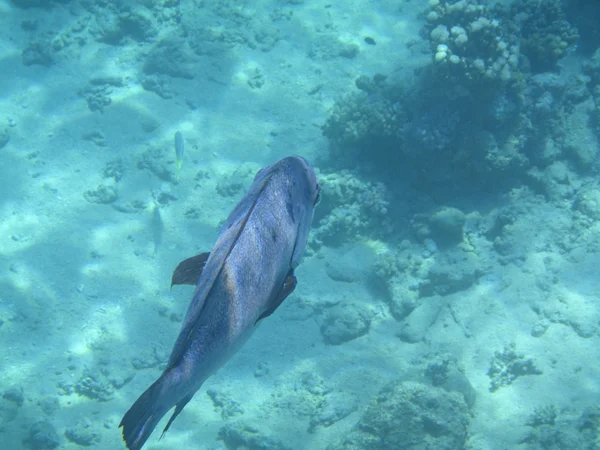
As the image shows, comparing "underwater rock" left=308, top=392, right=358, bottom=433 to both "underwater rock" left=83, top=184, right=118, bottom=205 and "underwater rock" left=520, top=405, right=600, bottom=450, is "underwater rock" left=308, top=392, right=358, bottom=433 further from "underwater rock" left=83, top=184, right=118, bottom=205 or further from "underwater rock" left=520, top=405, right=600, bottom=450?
"underwater rock" left=83, top=184, right=118, bottom=205

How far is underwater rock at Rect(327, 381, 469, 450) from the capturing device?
4609 millimetres

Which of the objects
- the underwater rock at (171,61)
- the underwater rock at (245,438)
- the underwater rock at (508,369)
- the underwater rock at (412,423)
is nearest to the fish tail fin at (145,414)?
the underwater rock at (412,423)

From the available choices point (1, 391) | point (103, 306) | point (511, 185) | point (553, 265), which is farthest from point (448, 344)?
point (1, 391)

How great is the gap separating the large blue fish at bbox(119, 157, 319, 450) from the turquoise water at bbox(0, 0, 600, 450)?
4.36m

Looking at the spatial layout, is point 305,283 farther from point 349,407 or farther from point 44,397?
point 44,397

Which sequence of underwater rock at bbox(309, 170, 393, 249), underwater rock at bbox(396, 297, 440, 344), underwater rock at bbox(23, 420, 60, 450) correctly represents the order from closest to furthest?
underwater rock at bbox(23, 420, 60, 450) → underwater rock at bbox(396, 297, 440, 344) → underwater rock at bbox(309, 170, 393, 249)

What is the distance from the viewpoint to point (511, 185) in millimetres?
8078

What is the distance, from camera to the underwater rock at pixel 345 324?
6.65m

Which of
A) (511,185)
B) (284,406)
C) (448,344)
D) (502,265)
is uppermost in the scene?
(511,185)

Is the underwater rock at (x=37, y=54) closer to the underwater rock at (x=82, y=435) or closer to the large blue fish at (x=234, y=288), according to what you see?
the underwater rock at (x=82, y=435)

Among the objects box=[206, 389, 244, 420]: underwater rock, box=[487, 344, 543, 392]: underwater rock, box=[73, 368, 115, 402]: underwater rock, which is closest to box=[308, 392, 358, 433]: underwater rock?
box=[206, 389, 244, 420]: underwater rock

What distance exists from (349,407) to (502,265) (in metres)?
3.85

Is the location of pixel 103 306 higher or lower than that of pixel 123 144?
lower

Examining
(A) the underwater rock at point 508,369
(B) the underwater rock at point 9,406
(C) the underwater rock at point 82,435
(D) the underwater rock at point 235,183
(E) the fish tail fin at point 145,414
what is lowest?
(B) the underwater rock at point 9,406
